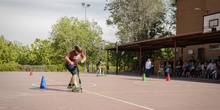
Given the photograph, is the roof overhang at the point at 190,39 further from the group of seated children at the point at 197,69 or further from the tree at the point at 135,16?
the tree at the point at 135,16

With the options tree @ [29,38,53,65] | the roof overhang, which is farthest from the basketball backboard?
tree @ [29,38,53,65]

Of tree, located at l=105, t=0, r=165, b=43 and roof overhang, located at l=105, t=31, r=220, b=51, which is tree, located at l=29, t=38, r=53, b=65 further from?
roof overhang, located at l=105, t=31, r=220, b=51

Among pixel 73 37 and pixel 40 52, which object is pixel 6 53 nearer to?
pixel 40 52

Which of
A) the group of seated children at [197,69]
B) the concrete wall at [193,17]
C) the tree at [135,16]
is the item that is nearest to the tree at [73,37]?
the tree at [135,16]

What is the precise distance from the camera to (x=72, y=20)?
59969 mm

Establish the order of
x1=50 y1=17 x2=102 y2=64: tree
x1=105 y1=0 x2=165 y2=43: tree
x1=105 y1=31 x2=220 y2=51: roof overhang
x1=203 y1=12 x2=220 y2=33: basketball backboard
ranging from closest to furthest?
x1=203 y1=12 x2=220 y2=33: basketball backboard, x1=105 y1=31 x2=220 y2=51: roof overhang, x1=105 y1=0 x2=165 y2=43: tree, x1=50 y1=17 x2=102 y2=64: tree

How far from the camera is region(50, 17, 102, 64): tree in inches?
2133

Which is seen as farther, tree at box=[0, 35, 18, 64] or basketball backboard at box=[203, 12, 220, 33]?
tree at box=[0, 35, 18, 64]

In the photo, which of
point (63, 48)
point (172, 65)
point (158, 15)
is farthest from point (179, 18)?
point (63, 48)

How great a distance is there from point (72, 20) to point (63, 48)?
7.73 meters

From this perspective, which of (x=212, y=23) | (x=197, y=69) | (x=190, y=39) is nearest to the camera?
(x=212, y=23)

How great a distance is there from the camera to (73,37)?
54312mm

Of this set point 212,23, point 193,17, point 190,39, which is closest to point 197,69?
point 190,39

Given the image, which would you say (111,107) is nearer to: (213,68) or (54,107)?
(54,107)
